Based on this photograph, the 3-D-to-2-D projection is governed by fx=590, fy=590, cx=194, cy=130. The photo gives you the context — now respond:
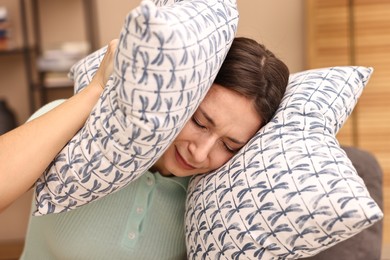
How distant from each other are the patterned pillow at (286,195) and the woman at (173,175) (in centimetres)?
5

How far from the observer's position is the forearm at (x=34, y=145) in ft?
3.41

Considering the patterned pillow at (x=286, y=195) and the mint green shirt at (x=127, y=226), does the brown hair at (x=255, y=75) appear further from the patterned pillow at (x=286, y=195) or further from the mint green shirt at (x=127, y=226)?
the mint green shirt at (x=127, y=226)

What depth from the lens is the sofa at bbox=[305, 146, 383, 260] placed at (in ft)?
4.24

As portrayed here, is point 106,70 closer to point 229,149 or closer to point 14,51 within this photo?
point 229,149

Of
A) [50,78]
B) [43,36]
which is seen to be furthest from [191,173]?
[43,36]

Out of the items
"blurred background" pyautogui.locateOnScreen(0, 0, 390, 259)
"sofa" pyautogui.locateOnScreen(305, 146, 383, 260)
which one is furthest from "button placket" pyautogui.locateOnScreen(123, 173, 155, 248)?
"blurred background" pyautogui.locateOnScreen(0, 0, 390, 259)

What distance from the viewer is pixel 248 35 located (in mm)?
2781

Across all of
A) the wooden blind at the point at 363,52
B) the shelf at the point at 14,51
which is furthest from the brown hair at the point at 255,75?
the shelf at the point at 14,51

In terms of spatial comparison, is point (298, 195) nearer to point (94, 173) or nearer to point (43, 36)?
point (94, 173)

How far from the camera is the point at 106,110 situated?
1.03m

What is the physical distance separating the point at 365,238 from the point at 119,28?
2491 millimetres

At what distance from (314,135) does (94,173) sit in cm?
42

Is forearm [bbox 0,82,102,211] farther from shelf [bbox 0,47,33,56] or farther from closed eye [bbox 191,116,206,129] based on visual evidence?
shelf [bbox 0,47,33,56]

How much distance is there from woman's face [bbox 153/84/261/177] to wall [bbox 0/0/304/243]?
1.92 meters
